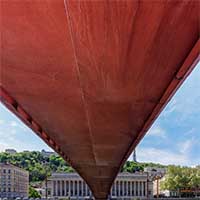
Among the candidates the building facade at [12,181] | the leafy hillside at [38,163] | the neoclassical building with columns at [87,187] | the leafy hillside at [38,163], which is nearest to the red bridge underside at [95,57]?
the neoclassical building with columns at [87,187]

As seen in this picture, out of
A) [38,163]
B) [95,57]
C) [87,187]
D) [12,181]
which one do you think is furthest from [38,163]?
[95,57]

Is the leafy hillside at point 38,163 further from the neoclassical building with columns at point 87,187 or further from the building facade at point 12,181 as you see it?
the neoclassical building with columns at point 87,187

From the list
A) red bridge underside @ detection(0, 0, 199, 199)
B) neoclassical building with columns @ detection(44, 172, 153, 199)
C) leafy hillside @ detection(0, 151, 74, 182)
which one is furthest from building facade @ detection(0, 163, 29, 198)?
red bridge underside @ detection(0, 0, 199, 199)

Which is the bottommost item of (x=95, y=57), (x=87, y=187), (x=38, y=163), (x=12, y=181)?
(x=87, y=187)

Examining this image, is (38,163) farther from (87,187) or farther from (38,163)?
(87,187)

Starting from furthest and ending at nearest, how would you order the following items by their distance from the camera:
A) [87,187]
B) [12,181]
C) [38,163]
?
[38,163] < [12,181] < [87,187]

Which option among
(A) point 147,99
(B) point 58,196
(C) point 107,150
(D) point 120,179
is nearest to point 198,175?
(D) point 120,179

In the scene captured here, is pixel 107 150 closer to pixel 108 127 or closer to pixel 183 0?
pixel 108 127
